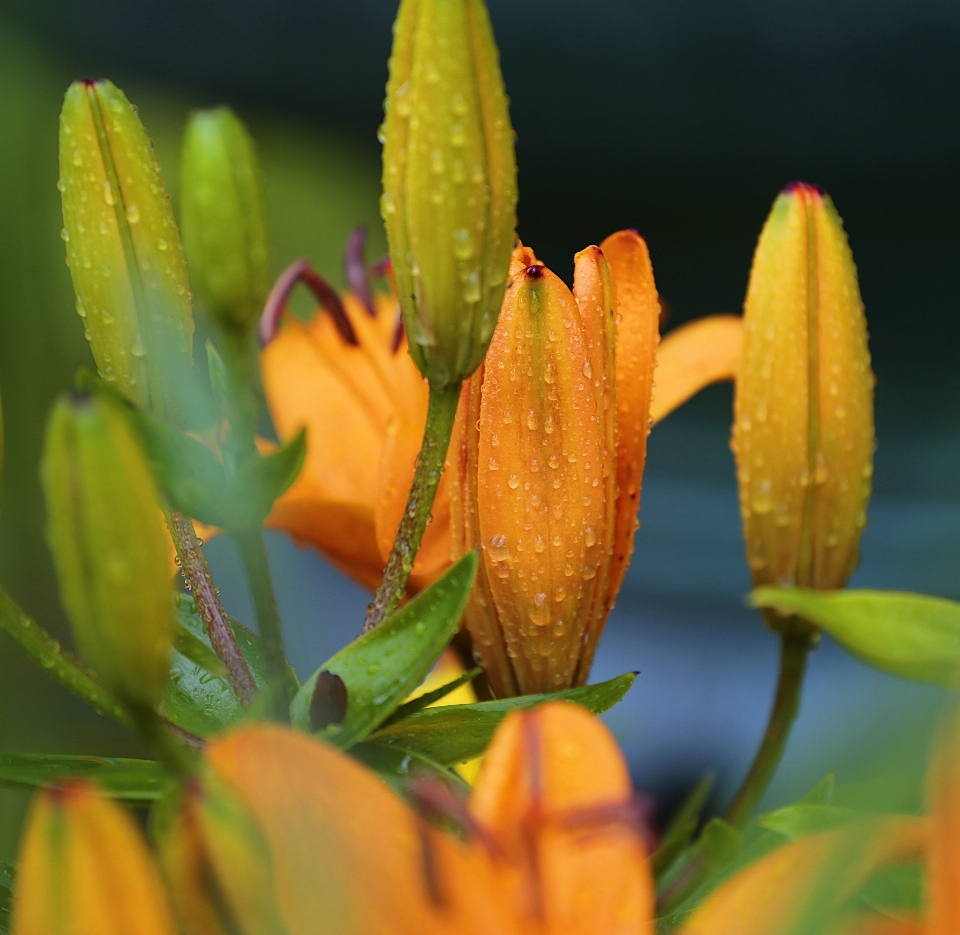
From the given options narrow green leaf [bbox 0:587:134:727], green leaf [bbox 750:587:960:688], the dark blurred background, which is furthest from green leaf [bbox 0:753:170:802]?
the dark blurred background

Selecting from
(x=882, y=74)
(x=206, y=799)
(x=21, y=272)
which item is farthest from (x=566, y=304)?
(x=882, y=74)

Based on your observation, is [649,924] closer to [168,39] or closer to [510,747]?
[510,747]

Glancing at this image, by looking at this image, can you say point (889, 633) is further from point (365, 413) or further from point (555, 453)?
point (365, 413)

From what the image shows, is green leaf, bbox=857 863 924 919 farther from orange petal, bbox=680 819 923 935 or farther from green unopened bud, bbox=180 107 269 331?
green unopened bud, bbox=180 107 269 331

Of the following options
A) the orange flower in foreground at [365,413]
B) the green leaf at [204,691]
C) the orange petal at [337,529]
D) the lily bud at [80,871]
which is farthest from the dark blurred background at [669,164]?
the lily bud at [80,871]

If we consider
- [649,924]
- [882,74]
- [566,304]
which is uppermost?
[882,74]

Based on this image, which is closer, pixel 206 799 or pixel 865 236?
pixel 206 799

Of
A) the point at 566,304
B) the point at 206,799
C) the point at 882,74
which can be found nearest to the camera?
the point at 206,799
